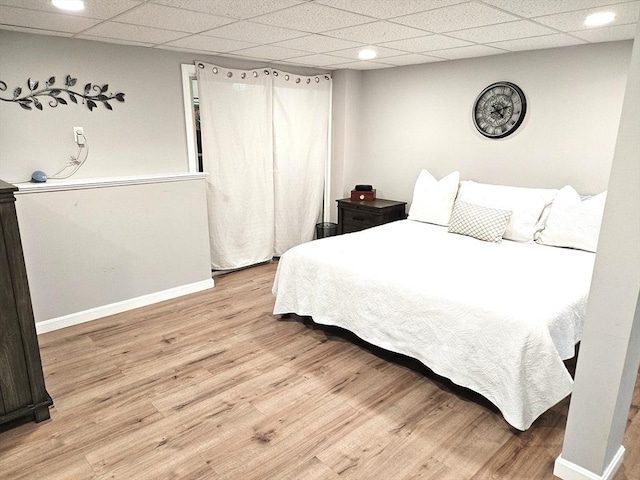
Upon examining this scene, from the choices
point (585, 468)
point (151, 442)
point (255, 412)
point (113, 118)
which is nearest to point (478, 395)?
point (585, 468)

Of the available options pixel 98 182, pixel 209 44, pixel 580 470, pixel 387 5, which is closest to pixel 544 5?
pixel 387 5

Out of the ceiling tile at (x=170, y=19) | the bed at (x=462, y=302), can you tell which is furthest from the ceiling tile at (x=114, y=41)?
the bed at (x=462, y=302)

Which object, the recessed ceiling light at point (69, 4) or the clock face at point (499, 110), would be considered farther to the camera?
the clock face at point (499, 110)

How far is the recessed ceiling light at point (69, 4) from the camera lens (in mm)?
2297

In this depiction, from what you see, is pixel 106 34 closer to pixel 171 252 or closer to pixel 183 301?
pixel 171 252

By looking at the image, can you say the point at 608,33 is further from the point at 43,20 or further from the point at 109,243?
the point at 109,243

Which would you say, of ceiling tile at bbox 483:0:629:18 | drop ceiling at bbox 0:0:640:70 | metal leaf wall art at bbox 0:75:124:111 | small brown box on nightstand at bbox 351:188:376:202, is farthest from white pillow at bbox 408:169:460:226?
metal leaf wall art at bbox 0:75:124:111

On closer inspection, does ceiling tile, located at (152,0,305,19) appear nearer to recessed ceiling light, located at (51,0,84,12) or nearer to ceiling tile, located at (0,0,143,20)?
ceiling tile, located at (0,0,143,20)

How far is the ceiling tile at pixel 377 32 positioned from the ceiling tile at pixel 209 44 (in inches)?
33.0

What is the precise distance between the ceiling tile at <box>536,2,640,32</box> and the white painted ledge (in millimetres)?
3001

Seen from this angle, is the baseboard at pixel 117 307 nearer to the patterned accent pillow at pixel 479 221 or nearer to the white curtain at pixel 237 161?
the white curtain at pixel 237 161

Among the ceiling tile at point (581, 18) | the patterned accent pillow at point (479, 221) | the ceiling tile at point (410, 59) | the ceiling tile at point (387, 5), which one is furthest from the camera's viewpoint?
the ceiling tile at point (410, 59)

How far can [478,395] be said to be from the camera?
2.60 meters

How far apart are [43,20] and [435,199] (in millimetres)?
3350
